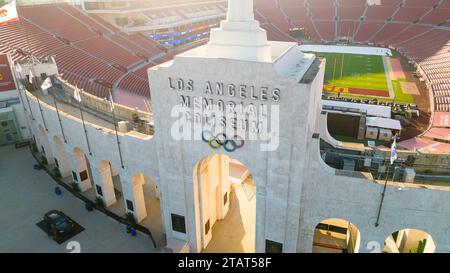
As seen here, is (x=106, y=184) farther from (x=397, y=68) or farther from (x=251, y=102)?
(x=397, y=68)

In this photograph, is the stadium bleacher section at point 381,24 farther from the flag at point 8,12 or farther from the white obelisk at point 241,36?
the flag at point 8,12

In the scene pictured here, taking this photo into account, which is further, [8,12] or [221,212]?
[8,12]

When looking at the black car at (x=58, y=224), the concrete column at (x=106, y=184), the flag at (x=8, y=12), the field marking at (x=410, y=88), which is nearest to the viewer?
the black car at (x=58, y=224)

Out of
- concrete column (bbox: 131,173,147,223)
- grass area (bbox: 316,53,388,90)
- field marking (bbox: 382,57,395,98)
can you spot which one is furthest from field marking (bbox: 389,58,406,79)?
concrete column (bbox: 131,173,147,223)

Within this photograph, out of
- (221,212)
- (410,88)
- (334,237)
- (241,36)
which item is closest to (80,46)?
(221,212)

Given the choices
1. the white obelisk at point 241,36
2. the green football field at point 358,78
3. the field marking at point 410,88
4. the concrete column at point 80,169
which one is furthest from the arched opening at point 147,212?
the field marking at point 410,88
